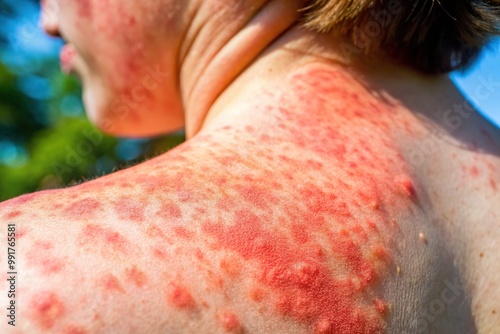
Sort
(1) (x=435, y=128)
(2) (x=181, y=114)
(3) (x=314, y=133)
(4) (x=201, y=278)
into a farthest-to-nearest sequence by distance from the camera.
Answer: (2) (x=181, y=114)
(1) (x=435, y=128)
(3) (x=314, y=133)
(4) (x=201, y=278)

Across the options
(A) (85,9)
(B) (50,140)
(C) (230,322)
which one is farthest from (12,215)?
(B) (50,140)

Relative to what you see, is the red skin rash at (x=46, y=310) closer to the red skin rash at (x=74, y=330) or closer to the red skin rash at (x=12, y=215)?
the red skin rash at (x=74, y=330)

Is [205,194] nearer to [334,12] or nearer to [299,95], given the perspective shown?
[299,95]

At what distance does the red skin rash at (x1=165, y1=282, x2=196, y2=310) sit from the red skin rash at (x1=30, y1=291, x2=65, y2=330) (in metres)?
0.12

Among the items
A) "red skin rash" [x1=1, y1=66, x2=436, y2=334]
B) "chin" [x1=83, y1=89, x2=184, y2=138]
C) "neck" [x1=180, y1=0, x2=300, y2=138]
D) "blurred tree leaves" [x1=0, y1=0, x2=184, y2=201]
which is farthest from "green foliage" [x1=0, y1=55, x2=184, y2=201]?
"red skin rash" [x1=1, y1=66, x2=436, y2=334]

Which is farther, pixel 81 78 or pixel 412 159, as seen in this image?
pixel 81 78

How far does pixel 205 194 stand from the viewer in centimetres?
80

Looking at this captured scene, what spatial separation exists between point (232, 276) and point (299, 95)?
1.43 ft

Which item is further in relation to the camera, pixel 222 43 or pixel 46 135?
pixel 46 135

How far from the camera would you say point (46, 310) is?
0.62 meters

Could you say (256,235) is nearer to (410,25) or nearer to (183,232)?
(183,232)

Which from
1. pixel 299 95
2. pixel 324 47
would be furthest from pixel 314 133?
pixel 324 47

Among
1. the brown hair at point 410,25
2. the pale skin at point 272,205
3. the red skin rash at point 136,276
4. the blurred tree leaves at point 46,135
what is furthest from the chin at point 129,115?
the blurred tree leaves at point 46,135

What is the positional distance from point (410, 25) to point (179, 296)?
0.74 meters
